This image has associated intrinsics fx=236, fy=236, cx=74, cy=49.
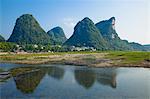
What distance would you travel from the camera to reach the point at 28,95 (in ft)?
62.0

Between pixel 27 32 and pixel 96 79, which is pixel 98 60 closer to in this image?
pixel 96 79

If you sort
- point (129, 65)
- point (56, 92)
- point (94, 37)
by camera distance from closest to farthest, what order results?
point (56, 92) → point (129, 65) → point (94, 37)

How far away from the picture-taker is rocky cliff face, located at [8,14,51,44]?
5128 inches

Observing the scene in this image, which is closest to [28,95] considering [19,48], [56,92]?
[56,92]

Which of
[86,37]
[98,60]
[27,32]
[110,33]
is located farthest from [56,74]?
[110,33]

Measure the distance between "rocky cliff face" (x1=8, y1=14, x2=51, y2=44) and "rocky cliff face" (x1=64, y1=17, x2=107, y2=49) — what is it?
17.4 meters

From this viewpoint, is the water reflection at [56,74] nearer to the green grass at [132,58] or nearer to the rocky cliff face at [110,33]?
the green grass at [132,58]

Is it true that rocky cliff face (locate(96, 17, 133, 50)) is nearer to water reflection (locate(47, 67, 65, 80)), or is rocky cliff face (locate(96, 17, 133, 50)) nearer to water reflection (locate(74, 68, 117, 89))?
water reflection (locate(47, 67, 65, 80))

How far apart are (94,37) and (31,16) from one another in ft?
131

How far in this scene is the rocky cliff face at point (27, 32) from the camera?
130 metres

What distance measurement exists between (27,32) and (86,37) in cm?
3530

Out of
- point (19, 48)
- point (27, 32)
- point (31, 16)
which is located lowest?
point (19, 48)

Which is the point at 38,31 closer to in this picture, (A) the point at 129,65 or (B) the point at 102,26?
(B) the point at 102,26

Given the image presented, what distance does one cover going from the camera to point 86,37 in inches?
5650
